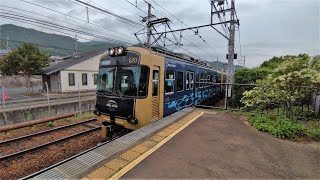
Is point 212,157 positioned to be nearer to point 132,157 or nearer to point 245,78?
point 132,157

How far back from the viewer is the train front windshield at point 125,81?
18.2ft

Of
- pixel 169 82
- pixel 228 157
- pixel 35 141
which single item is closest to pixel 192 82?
pixel 169 82

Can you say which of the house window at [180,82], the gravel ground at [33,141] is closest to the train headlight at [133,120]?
the house window at [180,82]

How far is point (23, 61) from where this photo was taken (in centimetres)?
2011

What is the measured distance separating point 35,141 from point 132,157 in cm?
527

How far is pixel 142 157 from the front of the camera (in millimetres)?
3248

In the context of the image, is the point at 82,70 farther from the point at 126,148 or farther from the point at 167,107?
the point at 126,148

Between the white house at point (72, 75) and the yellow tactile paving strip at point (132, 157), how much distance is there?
17626mm

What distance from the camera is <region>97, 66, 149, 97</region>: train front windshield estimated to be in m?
5.54

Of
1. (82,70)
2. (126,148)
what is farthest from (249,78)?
(82,70)

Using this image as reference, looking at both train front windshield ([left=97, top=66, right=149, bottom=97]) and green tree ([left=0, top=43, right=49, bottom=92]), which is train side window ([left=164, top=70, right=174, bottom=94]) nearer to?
train front windshield ([left=97, top=66, right=149, bottom=97])

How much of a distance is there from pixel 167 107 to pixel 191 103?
2.75 metres

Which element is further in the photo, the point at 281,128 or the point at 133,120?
the point at 133,120

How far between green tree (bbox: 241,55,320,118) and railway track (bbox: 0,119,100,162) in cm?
661
